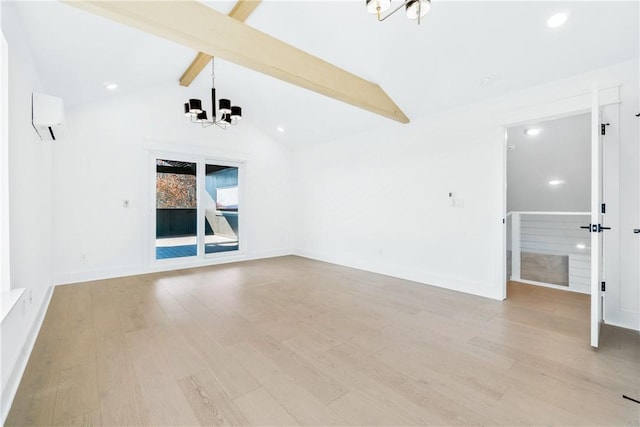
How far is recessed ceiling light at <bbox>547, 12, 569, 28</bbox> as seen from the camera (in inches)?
94.0

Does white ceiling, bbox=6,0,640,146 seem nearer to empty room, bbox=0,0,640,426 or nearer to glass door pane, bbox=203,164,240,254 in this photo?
empty room, bbox=0,0,640,426

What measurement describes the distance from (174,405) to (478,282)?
357 centimetres

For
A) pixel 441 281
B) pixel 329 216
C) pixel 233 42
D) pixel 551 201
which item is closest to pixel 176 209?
pixel 329 216

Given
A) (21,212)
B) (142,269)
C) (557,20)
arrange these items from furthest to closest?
(142,269) → (557,20) → (21,212)

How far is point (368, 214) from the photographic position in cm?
514

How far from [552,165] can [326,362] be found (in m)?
5.05

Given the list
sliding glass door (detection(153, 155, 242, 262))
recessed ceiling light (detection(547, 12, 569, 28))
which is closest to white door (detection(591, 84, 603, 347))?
recessed ceiling light (detection(547, 12, 569, 28))

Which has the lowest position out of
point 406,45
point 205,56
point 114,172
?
point 114,172

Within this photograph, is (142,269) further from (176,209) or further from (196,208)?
(196,208)

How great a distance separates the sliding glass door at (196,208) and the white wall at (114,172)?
239 millimetres

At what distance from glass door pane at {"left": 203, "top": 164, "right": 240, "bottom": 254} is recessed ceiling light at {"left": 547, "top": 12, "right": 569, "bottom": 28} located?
540cm

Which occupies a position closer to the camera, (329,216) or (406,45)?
(406,45)

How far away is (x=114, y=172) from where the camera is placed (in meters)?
4.59

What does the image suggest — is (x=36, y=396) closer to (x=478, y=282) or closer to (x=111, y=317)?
(x=111, y=317)
